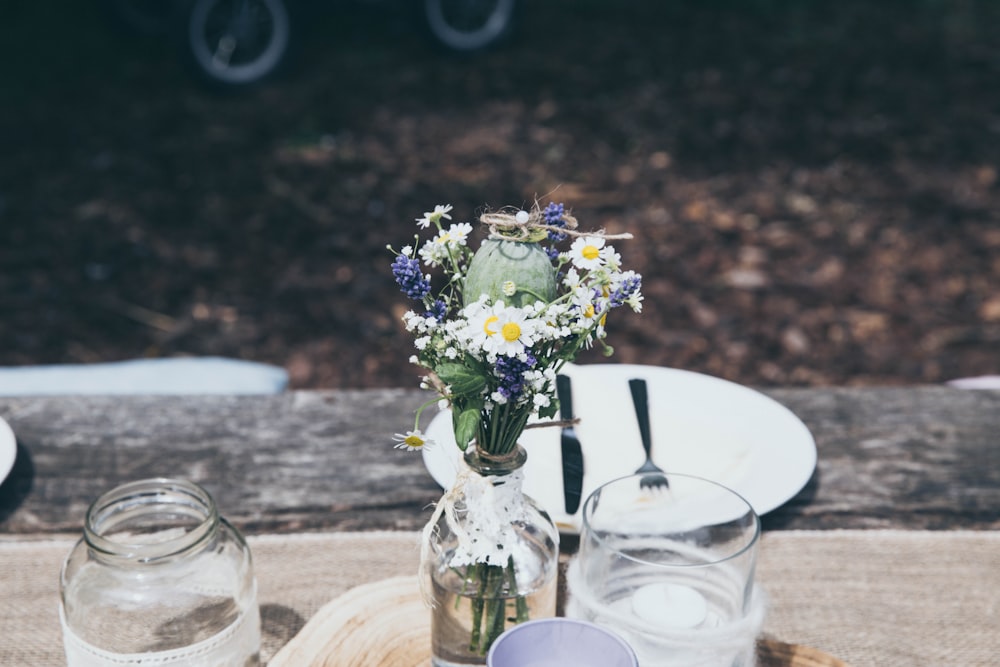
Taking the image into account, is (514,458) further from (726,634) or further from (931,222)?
(931,222)

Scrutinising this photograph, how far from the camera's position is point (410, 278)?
29.2 inches

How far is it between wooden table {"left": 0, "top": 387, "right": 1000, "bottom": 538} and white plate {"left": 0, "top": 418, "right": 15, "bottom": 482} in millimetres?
33

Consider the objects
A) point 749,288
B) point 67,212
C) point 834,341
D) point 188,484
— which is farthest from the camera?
point 67,212

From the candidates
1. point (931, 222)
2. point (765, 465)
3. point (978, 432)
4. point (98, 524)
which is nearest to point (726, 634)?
point (765, 465)

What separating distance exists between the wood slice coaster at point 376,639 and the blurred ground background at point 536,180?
7.09 ft

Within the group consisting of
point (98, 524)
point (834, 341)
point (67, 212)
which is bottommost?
point (834, 341)

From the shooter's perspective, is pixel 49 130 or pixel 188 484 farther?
pixel 49 130

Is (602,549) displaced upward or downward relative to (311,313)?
upward

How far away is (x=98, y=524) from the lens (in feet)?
2.90

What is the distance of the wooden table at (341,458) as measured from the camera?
1189 millimetres

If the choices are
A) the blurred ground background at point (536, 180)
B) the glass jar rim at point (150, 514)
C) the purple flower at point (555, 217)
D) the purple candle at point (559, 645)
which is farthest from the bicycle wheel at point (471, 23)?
the purple candle at point (559, 645)

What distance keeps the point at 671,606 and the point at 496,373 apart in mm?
276

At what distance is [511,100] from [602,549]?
4.36 m

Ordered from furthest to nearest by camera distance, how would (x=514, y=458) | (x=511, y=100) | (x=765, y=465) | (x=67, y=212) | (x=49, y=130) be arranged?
1. (x=511, y=100)
2. (x=49, y=130)
3. (x=67, y=212)
4. (x=765, y=465)
5. (x=514, y=458)
